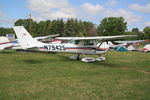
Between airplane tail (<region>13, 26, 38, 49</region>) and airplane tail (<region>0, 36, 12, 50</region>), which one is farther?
airplane tail (<region>0, 36, 12, 50</region>)

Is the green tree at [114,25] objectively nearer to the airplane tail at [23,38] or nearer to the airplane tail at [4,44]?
the airplane tail at [4,44]

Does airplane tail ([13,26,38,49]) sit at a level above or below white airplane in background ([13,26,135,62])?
above

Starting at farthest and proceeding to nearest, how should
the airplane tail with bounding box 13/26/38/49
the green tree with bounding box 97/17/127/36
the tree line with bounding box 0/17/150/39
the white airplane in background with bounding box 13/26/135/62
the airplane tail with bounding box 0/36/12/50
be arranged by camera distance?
the green tree with bounding box 97/17/127/36 → the tree line with bounding box 0/17/150/39 → the airplane tail with bounding box 0/36/12/50 → the white airplane in background with bounding box 13/26/135/62 → the airplane tail with bounding box 13/26/38/49

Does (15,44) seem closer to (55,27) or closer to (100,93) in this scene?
(100,93)

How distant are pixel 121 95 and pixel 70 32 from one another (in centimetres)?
4822

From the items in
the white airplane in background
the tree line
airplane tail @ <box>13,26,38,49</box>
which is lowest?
the white airplane in background

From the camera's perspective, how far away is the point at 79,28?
179 feet

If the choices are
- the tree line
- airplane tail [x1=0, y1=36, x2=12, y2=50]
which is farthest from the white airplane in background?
the tree line

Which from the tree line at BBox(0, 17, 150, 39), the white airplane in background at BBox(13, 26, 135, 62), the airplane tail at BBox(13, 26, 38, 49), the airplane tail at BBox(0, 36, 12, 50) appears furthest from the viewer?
the tree line at BBox(0, 17, 150, 39)

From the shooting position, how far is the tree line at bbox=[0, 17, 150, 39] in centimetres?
5391

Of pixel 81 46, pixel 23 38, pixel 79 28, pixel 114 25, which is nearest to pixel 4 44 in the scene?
pixel 23 38

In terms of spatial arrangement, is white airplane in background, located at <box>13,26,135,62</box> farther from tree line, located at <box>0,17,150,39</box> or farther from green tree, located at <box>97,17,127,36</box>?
green tree, located at <box>97,17,127,36</box>

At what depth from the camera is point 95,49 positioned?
42.8 feet

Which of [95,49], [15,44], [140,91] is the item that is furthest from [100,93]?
[15,44]
